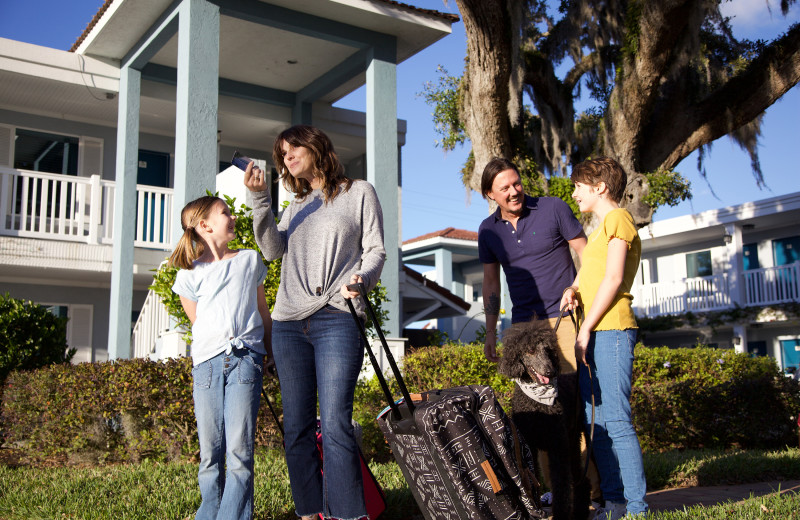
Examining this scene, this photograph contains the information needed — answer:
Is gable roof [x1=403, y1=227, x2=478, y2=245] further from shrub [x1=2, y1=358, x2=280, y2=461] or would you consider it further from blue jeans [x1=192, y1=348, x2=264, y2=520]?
blue jeans [x1=192, y1=348, x2=264, y2=520]

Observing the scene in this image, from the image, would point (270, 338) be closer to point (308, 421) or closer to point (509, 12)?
point (308, 421)

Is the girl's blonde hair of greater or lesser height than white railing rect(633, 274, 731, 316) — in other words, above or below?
below

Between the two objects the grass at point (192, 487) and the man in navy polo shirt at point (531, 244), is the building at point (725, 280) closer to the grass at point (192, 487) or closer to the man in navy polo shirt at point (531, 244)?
the grass at point (192, 487)

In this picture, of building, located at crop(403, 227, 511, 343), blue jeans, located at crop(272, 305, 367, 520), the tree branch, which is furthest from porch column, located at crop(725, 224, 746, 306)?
blue jeans, located at crop(272, 305, 367, 520)

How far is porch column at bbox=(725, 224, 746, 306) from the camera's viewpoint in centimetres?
2167

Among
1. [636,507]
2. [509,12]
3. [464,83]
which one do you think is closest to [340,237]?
[636,507]

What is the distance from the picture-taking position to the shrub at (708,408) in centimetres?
769

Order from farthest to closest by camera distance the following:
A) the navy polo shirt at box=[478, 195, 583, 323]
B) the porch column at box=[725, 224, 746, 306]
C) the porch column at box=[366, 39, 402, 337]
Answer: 1. the porch column at box=[725, 224, 746, 306]
2. the porch column at box=[366, 39, 402, 337]
3. the navy polo shirt at box=[478, 195, 583, 323]

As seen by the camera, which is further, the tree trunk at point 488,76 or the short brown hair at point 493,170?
the tree trunk at point 488,76

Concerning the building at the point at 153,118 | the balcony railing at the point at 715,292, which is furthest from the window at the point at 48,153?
the balcony railing at the point at 715,292

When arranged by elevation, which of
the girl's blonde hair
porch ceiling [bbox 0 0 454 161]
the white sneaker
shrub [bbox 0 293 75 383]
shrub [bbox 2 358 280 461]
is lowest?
the white sneaker

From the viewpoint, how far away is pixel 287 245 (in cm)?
374

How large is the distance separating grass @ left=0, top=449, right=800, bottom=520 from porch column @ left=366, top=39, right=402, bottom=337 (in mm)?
3965

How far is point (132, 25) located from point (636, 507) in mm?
10192
